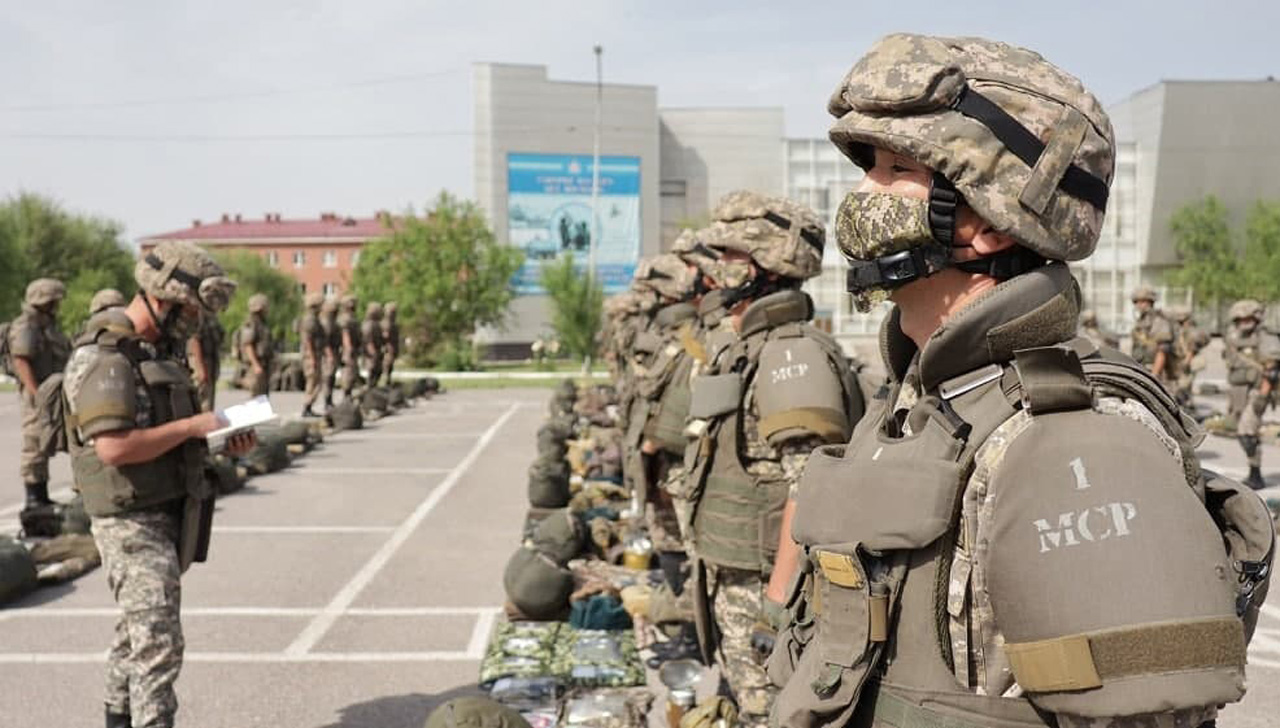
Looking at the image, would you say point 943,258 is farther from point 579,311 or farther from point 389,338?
point 579,311

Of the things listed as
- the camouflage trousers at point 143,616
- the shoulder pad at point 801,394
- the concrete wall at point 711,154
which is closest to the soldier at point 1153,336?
the shoulder pad at point 801,394

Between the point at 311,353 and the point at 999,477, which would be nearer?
the point at 999,477

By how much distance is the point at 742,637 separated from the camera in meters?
4.39

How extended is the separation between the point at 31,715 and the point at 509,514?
20.9ft

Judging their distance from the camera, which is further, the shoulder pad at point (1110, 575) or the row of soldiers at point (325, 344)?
the row of soldiers at point (325, 344)

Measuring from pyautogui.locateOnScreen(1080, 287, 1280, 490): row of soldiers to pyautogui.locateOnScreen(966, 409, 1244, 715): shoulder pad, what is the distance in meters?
8.83

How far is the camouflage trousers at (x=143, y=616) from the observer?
4.50 m

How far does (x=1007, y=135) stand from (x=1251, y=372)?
554 inches

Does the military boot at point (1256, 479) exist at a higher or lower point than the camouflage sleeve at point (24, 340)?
lower

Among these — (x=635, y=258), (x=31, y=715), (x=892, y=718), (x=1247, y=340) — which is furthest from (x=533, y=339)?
(x=892, y=718)

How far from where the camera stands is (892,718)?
1.83 metres

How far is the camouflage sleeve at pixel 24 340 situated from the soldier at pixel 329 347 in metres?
10.8

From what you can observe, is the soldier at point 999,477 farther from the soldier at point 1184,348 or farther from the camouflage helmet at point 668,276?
the soldier at point 1184,348

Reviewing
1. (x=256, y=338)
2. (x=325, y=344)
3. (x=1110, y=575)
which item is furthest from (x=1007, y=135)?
(x=325, y=344)
